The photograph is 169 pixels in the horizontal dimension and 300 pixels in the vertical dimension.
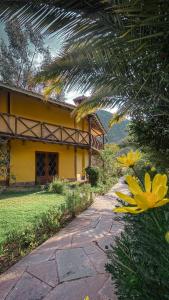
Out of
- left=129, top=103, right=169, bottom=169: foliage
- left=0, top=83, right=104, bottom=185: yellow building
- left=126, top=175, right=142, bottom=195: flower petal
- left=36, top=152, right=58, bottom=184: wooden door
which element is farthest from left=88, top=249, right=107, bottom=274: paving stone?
left=36, top=152, right=58, bottom=184: wooden door

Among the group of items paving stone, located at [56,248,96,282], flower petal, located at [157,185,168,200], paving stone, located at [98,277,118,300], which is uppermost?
flower petal, located at [157,185,168,200]

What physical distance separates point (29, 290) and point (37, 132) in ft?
39.8

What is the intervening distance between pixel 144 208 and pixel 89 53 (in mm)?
4010

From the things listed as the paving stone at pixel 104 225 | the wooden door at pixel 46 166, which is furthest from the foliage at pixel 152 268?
the wooden door at pixel 46 166

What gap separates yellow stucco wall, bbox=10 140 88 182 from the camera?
48.0 ft

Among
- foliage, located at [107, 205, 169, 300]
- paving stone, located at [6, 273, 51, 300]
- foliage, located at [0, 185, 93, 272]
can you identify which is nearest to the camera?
foliage, located at [107, 205, 169, 300]

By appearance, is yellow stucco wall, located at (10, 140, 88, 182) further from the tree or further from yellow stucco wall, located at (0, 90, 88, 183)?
the tree

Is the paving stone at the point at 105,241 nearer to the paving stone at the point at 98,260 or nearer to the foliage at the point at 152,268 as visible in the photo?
the paving stone at the point at 98,260

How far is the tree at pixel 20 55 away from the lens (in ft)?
77.1

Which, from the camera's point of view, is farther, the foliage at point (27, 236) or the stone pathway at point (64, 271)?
the foliage at point (27, 236)

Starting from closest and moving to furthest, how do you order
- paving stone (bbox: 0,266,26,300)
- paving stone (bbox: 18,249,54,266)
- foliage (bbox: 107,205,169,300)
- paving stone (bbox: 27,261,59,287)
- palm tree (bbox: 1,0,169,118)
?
foliage (bbox: 107,205,169,300)
palm tree (bbox: 1,0,169,118)
paving stone (bbox: 0,266,26,300)
paving stone (bbox: 27,261,59,287)
paving stone (bbox: 18,249,54,266)

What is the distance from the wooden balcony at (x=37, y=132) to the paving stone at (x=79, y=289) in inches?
406

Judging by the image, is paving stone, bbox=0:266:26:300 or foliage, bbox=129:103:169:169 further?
foliage, bbox=129:103:169:169

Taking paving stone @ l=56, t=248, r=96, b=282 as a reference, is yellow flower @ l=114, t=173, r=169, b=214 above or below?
above
